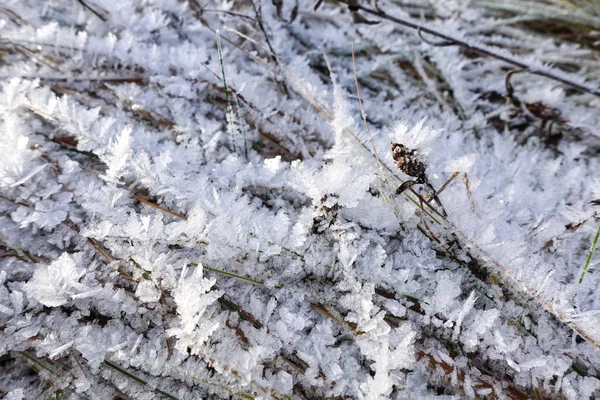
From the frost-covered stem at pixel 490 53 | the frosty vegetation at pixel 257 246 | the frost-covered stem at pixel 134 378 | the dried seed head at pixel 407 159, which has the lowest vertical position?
the frost-covered stem at pixel 134 378

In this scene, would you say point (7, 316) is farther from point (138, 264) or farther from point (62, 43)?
point (62, 43)

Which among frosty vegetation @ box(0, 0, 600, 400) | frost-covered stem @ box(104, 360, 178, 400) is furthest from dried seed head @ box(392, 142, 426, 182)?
frost-covered stem @ box(104, 360, 178, 400)

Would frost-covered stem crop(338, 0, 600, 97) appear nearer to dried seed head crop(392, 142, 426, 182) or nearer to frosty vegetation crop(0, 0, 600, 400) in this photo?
frosty vegetation crop(0, 0, 600, 400)

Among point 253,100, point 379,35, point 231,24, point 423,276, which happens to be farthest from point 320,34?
point 423,276

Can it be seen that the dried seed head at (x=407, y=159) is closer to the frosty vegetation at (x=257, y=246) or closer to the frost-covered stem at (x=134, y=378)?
the frosty vegetation at (x=257, y=246)

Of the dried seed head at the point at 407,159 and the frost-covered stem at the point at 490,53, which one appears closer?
the dried seed head at the point at 407,159

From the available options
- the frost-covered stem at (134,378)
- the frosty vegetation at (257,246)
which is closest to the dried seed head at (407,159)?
the frosty vegetation at (257,246)

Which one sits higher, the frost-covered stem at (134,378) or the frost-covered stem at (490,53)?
the frost-covered stem at (490,53)

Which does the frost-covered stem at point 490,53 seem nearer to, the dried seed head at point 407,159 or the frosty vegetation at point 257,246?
the frosty vegetation at point 257,246
